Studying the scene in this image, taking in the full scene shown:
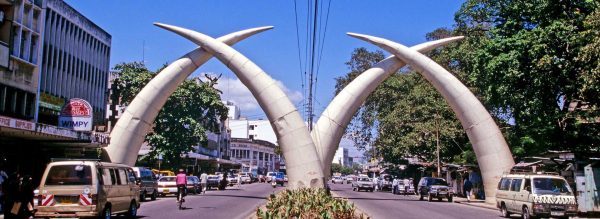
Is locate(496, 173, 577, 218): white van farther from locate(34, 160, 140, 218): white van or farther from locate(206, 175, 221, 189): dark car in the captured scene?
locate(206, 175, 221, 189): dark car

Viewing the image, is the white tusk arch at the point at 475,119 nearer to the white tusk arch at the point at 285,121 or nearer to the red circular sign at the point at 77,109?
the white tusk arch at the point at 285,121

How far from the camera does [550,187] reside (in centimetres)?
2139

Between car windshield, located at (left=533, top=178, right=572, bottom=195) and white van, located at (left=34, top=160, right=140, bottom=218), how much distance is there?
14.4m

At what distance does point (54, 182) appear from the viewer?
15602 mm

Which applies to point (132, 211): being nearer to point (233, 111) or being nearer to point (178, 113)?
point (178, 113)

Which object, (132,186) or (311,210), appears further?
(132,186)

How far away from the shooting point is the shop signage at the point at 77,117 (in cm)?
3105

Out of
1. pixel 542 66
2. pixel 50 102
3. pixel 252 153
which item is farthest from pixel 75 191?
pixel 252 153

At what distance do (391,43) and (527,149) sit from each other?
443 inches

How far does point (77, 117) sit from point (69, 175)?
1654cm

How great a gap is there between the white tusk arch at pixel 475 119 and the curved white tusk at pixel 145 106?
29.7ft

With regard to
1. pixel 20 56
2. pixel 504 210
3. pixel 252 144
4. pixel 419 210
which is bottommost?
pixel 419 210

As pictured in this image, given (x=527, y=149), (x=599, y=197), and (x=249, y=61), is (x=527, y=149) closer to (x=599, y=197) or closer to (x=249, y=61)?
(x=599, y=197)

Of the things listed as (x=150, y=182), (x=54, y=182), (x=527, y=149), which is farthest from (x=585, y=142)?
(x=54, y=182)
